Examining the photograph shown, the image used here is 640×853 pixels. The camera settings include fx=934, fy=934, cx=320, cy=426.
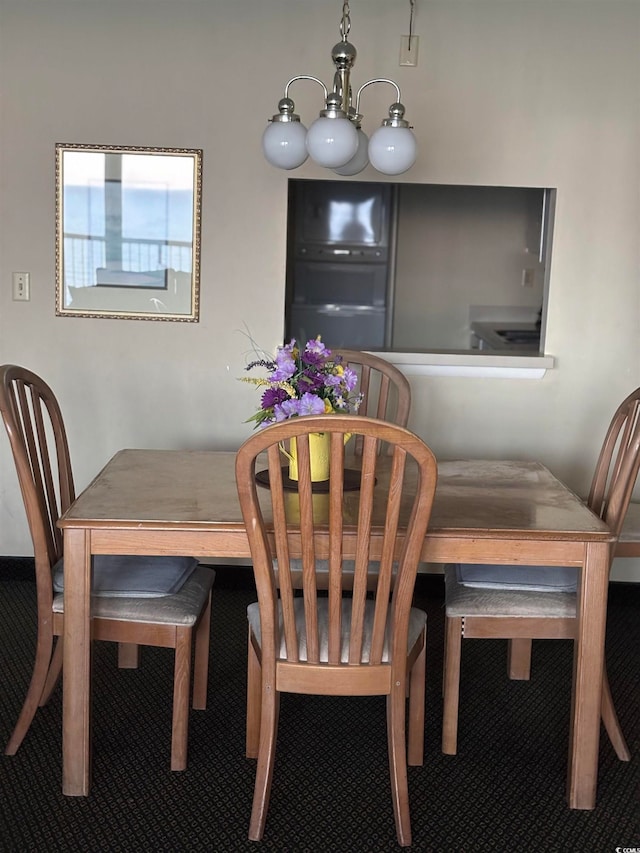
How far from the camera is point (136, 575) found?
7.77ft

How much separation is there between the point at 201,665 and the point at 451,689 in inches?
27.9

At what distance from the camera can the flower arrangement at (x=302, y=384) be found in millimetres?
2311

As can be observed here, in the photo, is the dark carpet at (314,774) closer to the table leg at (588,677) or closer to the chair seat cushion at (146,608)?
the table leg at (588,677)

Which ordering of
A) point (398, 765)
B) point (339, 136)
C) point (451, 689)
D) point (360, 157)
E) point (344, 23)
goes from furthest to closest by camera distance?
point (344, 23) < point (360, 157) < point (451, 689) < point (339, 136) < point (398, 765)

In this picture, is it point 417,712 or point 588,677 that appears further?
point 417,712

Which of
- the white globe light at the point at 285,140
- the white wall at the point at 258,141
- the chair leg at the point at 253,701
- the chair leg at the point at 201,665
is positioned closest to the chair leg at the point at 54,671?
the chair leg at the point at 201,665

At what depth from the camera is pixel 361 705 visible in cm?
275

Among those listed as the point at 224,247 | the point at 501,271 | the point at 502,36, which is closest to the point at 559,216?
the point at 502,36

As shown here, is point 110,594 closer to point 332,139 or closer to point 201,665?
point 201,665

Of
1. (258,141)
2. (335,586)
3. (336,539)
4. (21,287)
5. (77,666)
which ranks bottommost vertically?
(77,666)

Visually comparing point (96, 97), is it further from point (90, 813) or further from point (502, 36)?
point (90, 813)

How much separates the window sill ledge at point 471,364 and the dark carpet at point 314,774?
106 centimetres

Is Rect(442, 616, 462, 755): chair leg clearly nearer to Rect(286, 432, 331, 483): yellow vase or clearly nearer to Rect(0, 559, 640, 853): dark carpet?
Rect(0, 559, 640, 853): dark carpet

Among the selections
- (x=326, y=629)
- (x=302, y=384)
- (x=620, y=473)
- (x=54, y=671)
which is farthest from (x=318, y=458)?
(x=54, y=671)
